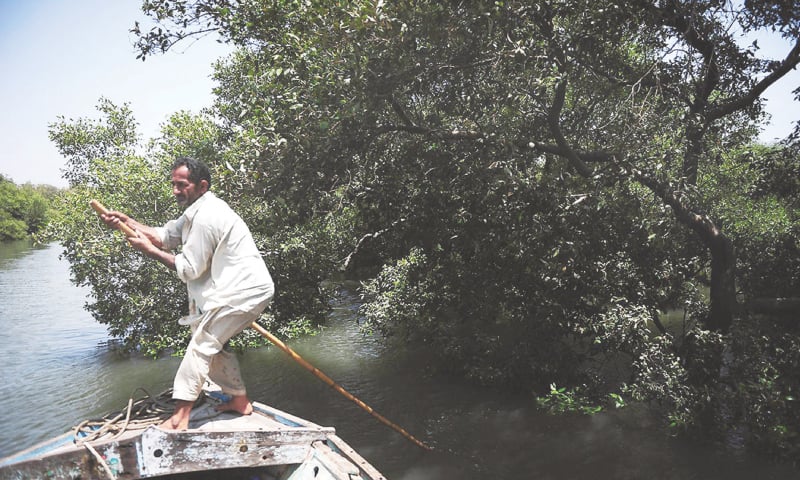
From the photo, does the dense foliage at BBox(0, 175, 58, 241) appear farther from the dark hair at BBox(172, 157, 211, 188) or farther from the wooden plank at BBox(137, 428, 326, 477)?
the wooden plank at BBox(137, 428, 326, 477)

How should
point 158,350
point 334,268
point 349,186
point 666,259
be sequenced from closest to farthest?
point 349,186, point 666,259, point 334,268, point 158,350

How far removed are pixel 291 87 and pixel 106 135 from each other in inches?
534

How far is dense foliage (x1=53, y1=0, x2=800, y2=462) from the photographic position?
6422mm

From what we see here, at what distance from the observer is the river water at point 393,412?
6570 mm

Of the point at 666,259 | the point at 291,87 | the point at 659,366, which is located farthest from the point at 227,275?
the point at 666,259

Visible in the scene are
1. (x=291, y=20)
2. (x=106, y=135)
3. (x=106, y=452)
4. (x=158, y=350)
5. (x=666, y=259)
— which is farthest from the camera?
(x=106, y=135)

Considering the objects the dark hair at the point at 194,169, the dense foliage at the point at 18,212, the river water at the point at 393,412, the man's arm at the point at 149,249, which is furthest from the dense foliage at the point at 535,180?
the dense foliage at the point at 18,212

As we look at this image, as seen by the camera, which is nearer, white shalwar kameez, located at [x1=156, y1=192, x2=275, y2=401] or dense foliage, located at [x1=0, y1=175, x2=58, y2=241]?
white shalwar kameez, located at [x1=156, y1=192, x2=275, y2=401]

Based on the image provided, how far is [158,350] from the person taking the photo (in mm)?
11312

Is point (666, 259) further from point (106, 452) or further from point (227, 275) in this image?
point (106, 452)

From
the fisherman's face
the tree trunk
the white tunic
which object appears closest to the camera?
the white tunic

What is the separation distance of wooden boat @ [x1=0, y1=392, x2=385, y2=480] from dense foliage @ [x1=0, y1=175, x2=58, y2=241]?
44502 millimetres

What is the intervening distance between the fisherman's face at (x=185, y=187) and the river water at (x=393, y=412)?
9.04 feet

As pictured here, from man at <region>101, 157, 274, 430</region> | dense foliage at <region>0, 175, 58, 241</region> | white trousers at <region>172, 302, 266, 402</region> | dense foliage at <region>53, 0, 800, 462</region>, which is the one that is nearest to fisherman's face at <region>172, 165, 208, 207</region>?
man at <region>101, 157, 274, 430</region>
